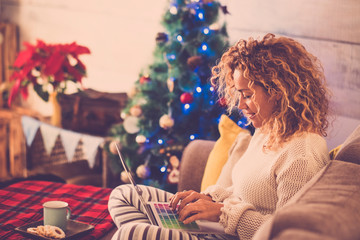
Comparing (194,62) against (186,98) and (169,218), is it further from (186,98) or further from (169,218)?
(169,218)

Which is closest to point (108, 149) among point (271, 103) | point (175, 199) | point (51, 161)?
point (51, 161)

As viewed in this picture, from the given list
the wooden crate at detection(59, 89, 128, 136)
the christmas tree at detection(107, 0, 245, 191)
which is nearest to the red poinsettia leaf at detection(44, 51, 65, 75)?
the wooden crate at detection(59, 89, 128, 136)

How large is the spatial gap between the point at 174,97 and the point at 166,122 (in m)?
0.16

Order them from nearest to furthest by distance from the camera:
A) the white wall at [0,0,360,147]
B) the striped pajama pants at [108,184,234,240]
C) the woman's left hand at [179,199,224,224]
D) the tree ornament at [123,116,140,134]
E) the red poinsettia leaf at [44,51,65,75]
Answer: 1. the striped pajama pants at [108,184,234,240]
2. the woman's left hand at [179,199,224,224]
3. the white wall at [0,0,360,147]
4. the tree ornament at [123,116,140,134]
5. the red poinsettia leaf at [44,51,65,75]

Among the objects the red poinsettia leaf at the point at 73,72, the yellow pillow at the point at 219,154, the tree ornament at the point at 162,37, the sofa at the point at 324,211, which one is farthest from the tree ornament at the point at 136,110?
the sofa at the point at 324,211

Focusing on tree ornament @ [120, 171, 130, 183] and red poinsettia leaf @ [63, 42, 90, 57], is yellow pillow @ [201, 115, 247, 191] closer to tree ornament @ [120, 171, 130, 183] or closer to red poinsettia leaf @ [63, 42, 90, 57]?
tree ornament @ [120, 171, 130, 183]

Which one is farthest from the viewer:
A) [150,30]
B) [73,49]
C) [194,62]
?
[150,30]

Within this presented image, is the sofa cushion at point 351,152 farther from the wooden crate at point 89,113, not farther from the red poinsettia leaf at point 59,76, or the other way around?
the red poinsettia leaf at point 59,76

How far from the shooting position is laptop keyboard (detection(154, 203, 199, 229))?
4.34 ft

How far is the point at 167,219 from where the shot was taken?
1.35 meters

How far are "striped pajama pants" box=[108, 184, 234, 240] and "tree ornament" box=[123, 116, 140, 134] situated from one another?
0.98 m

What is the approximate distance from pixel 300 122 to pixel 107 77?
7.99 ft

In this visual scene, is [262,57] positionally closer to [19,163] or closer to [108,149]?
[108,149]

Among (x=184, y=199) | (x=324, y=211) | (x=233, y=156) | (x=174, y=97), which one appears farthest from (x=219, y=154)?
(x=324, y=211)
